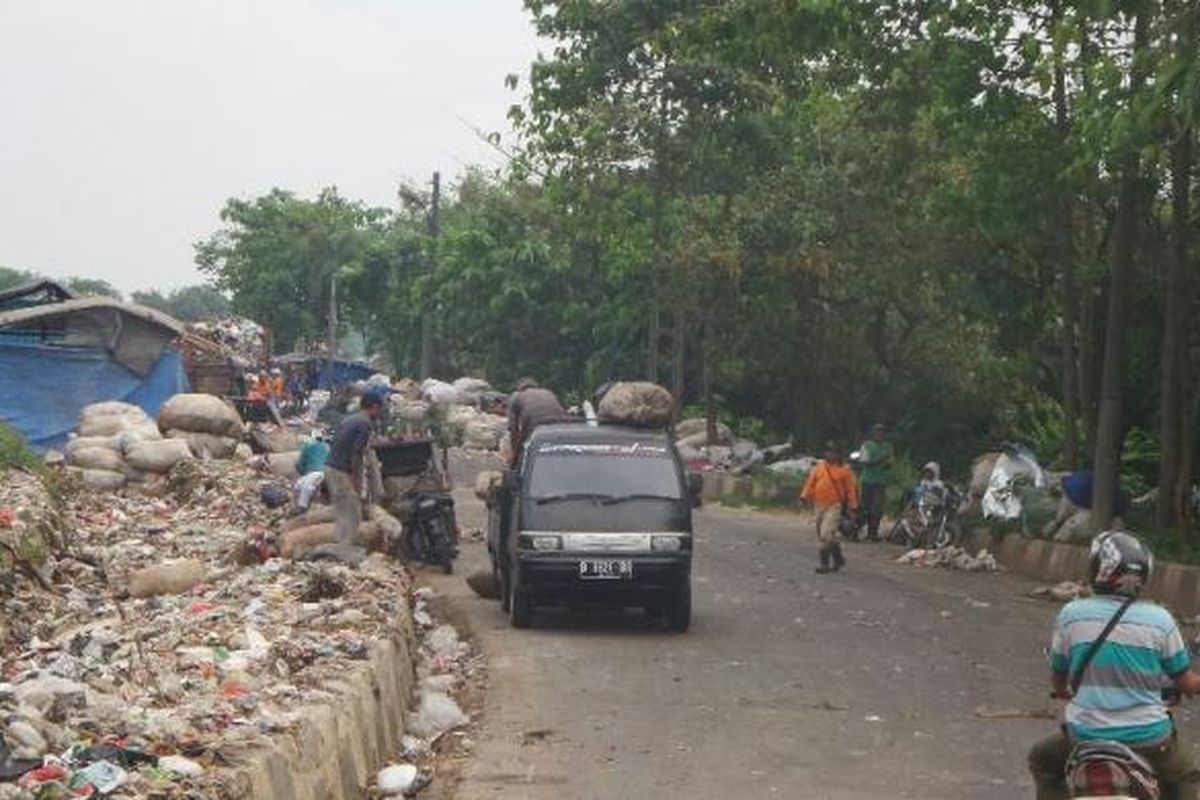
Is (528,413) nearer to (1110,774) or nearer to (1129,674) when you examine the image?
(1129,674)

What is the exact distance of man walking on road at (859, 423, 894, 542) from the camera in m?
27.4

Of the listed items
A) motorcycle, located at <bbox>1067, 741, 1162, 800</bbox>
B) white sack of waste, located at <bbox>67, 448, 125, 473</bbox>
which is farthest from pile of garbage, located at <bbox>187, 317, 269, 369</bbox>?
motorcycle, located at <bbox>1067, 741, 1162, 800</bbox>

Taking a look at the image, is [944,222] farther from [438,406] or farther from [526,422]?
[438,406]

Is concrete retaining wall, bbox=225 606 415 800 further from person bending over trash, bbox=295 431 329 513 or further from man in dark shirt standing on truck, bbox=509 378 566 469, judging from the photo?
person bending over trash, bbox=295 431 329 513

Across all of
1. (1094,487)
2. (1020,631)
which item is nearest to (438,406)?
(1094,487)

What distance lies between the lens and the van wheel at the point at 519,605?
16.2 metres

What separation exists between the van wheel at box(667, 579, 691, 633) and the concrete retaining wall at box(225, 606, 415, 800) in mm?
4020

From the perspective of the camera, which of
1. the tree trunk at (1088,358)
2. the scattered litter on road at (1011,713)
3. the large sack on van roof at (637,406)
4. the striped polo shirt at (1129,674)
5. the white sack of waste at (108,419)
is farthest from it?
the white sack of waste at (108,419)

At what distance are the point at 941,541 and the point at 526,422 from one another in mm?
8993

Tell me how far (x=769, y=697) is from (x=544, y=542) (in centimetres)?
360

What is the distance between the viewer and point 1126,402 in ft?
87.4

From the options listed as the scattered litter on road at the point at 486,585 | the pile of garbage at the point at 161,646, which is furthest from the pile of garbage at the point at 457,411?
the scattered litter on road at the point at 486,585

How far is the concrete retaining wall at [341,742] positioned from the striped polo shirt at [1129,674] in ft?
10.6

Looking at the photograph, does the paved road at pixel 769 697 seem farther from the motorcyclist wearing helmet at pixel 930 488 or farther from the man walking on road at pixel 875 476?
the man walking on road at pixel 875 476
